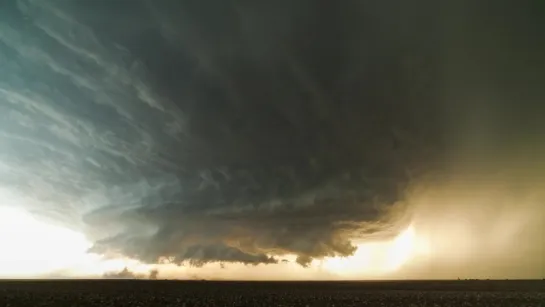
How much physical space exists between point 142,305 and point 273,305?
22005 millimetres

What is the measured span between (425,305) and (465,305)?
29.2 feet

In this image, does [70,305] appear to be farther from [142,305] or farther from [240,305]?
[240,305]

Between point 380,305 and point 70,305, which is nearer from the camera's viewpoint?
point 70,305

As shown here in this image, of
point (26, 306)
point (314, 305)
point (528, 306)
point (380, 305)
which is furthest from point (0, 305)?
point (528, 306)

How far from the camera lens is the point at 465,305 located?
241 feet

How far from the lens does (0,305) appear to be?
59969mm

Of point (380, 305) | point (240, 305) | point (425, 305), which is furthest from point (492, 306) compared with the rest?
point (240, 305)

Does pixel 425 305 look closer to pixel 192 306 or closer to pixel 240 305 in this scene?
pixel 240 305

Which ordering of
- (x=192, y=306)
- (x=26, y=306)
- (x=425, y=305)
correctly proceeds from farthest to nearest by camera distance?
(x=425, y=305) → (x=192, y=306) → (x=26, y=306)

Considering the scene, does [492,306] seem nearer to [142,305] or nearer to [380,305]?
[380,305]

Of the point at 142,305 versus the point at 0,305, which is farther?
the point at 142,305

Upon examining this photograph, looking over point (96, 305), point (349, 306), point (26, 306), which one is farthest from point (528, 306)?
point (26, 306)

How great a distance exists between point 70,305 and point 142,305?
11.0 meters

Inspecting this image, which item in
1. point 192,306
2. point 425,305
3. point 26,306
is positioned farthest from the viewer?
point 425,305
